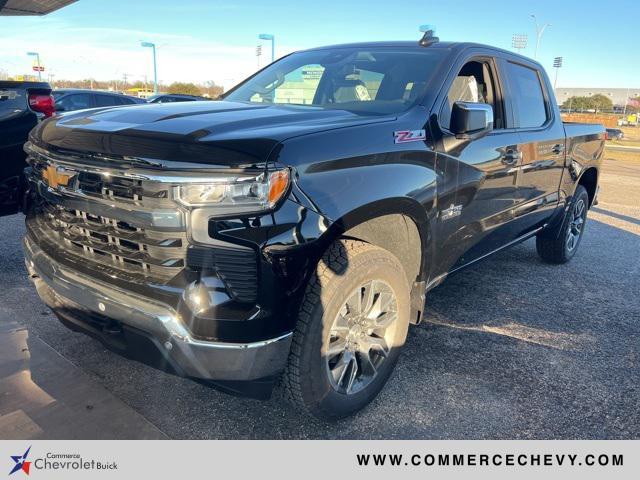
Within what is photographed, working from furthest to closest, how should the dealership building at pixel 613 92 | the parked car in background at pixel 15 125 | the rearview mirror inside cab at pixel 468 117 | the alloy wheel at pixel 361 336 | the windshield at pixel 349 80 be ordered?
the dealership building at pixel 613 92 < the parked car in background at pixel 15 125 < the windshield at pixel 349 80 < the rearview mirror inside cab at pixel 468 117 < the alloy wheel at pixel 361 336

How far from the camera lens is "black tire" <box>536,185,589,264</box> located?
203 inches

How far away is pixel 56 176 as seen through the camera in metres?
2.39

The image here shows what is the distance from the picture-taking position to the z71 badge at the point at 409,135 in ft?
8.53

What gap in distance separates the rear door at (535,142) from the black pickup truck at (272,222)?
0.65m

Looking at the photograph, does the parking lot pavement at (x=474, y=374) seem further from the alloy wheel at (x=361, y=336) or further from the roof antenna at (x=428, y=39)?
the roof antenna at (x=428, y=39)

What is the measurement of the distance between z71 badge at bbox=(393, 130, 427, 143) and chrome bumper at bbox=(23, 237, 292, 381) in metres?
1.14

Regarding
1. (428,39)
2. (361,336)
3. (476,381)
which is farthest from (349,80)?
(476,381)

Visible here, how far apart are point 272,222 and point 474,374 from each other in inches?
70.1

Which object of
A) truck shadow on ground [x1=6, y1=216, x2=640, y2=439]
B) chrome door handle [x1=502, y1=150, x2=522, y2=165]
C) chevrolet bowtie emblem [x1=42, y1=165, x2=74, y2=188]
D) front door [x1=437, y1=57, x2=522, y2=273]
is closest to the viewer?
chevrolet bowtie emblem [x1=42, y1=165, x2=74, y2=188]

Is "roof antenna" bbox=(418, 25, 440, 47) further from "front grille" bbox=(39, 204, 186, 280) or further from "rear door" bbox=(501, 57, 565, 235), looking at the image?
"front grille" bbox=(39, 204, 186, 280)

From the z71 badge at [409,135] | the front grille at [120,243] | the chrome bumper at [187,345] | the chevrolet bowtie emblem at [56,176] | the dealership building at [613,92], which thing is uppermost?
the z71 badge at [409,135]

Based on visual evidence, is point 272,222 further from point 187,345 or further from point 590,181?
point 590,181

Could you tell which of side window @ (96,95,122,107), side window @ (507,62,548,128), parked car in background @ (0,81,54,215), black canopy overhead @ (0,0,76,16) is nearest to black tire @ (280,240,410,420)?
side window @ (507,62,548,128)

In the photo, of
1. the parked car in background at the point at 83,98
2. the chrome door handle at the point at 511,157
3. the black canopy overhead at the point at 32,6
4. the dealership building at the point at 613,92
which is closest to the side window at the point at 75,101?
the parked car in background at the point at 83,98
